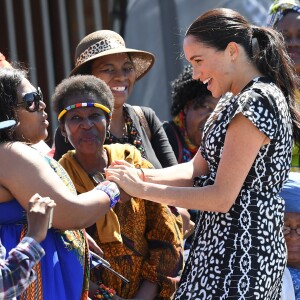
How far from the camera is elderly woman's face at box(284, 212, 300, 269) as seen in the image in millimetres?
4363

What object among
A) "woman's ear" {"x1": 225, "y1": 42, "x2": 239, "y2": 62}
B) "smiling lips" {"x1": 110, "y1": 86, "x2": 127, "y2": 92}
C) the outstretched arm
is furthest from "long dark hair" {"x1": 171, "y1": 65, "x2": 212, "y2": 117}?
the outstretched arm

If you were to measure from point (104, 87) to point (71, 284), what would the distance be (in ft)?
3.85

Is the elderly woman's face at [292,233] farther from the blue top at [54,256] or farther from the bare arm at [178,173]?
the blue top at [54,256]

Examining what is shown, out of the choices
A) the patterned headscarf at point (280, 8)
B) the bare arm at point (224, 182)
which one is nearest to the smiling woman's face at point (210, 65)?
the bare arm at point (224, 182)

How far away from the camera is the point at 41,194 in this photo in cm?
318

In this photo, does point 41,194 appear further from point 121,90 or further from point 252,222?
point 121,90

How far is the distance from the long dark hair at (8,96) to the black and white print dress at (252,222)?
0.83m

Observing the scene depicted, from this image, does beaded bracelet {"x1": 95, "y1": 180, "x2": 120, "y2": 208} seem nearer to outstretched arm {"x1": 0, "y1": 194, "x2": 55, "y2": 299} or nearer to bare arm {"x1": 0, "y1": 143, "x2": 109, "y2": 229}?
bare arm {"x1": 0, "y1": 143, "x2": 109, "y2": 229}

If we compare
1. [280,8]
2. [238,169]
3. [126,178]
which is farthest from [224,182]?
[280,8]

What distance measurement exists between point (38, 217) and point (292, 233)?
1861mm

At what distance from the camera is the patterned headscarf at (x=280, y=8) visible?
5.38 metres

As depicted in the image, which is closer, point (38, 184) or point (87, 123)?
point (38, 184)

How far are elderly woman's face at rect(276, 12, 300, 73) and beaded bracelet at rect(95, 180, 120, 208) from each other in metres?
2.12

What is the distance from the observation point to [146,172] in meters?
3.82
